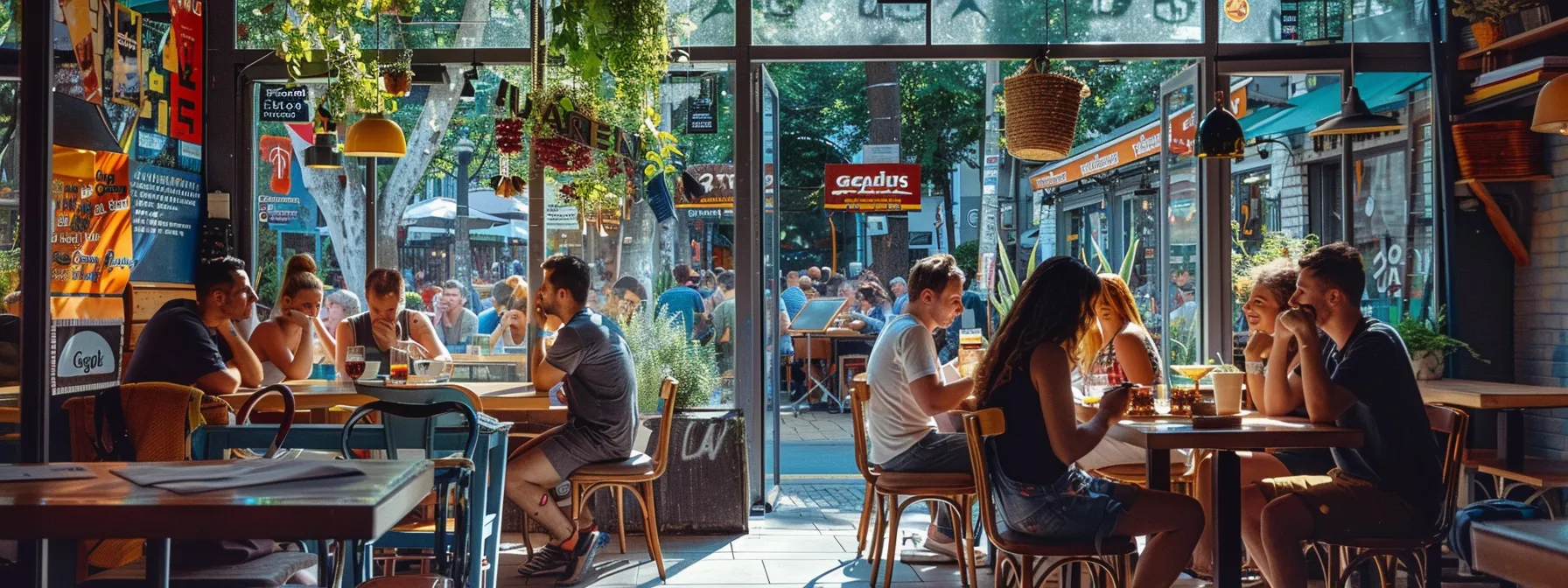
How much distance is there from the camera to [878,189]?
10.7 metres

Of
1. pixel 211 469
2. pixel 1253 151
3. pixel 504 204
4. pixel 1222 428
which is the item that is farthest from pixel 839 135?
pixel 211 469

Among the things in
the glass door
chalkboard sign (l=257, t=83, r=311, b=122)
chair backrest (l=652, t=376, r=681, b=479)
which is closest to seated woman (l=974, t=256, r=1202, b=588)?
chair backrest (l=652, t=376, r=681, b=479)

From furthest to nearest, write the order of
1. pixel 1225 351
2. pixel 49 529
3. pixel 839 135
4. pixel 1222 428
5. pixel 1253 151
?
1. pixel 839 135
2. pixel 1253 151
3. pixel 1225 351
4. pixel 1222 428
5. pixel 49 529

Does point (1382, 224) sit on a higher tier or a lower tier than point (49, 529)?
higher

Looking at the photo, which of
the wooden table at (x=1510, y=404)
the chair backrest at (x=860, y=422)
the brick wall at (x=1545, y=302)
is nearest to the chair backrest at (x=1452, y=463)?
the wooden table at (x=1510, y=404)

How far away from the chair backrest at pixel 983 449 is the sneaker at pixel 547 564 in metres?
2.11

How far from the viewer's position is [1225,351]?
248 inches

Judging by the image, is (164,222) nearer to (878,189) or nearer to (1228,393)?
(1228,393)

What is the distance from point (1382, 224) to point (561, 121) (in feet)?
13.9

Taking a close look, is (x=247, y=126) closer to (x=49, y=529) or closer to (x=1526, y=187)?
(x=49, y=529)

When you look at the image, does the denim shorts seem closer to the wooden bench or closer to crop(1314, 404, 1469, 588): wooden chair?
crop(1314, 404, 1469, 588): wooden chair

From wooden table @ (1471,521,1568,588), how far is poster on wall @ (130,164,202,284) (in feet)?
18.5

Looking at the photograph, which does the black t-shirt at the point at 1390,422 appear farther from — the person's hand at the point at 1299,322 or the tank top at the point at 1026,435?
the tank top at the point at 1026,435

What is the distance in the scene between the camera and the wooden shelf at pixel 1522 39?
531 centimetres
